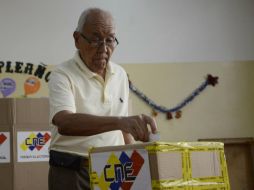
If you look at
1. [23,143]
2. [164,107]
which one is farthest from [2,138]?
[164,107]

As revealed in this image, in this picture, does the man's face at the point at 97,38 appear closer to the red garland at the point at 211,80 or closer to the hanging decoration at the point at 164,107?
the hanging decoration at the point at 164,107

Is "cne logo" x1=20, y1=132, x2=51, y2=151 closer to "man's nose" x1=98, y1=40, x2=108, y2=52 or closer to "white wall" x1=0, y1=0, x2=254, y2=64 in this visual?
"white wall" x1=0, y1=0, x2=254, y2=64

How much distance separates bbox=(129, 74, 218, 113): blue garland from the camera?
3.70 meters

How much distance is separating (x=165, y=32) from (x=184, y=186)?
2.95 metres

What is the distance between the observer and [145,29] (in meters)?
3.84

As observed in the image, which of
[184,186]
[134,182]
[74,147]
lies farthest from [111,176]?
[74,147]

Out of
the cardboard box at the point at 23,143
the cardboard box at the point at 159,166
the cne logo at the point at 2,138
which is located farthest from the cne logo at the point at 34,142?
the cardboard box at the point at 159,166

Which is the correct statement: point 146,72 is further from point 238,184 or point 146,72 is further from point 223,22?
point 238,184

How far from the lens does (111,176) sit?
107 centimetres

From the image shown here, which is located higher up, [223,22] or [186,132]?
[223,22]

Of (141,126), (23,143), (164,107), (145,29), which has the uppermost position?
(145,29)

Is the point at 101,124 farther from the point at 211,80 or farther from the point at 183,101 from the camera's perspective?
the point at 211,80

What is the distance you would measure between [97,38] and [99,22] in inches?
2.1

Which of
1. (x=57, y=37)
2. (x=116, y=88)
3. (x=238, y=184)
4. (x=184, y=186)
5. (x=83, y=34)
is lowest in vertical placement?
(x=238, y=184)
